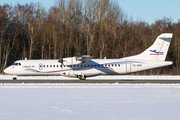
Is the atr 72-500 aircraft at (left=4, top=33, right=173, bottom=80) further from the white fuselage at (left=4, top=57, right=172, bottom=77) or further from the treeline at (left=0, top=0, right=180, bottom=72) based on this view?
the treeline at (left=0, top=0, right=180, bottom=72)

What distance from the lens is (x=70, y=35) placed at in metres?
46.3

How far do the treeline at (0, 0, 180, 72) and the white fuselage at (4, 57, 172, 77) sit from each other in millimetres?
17656

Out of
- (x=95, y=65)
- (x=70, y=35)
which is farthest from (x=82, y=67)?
(x=70, y=35)

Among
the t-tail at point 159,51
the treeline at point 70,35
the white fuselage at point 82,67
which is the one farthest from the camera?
the treeline at point 70,35

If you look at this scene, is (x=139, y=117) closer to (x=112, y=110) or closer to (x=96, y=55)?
(x=112, y=110)

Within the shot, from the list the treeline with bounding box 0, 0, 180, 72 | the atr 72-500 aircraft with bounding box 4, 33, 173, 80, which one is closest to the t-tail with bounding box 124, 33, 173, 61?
the atr 72-500 aircraft with bounding box 4, 33, 173, 80

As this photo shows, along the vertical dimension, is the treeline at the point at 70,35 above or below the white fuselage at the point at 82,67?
above

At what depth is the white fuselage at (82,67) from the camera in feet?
85.3

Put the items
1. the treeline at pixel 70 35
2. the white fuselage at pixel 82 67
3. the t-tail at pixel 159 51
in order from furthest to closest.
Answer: the treeline at pixel 70 35
the t-tail at pixel 159 51
the white fuselage at pixel 82 67

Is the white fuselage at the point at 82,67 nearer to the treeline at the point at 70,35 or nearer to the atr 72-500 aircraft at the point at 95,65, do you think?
the atr 72-500 aircraft at the point at 95,65

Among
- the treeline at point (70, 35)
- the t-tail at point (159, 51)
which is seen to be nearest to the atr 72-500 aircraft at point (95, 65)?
the t-tail at point (159, 51)

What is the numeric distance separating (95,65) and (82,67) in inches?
62.0

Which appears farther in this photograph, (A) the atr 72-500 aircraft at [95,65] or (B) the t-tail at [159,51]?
(B) the t-tail at [159,51]

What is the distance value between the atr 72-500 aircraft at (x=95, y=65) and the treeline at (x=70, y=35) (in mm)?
17819
